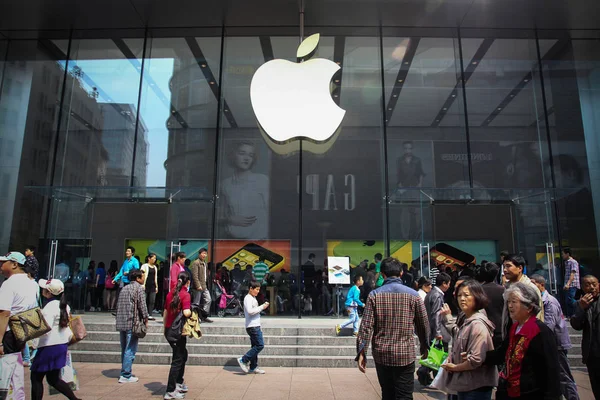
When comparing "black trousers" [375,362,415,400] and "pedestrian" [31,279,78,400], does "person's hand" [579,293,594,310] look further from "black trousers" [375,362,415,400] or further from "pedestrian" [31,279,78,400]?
"pedestrian" [31,279,78,400]

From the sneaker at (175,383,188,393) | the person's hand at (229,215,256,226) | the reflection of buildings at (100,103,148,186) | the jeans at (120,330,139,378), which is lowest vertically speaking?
the sneaker at (175,383,188,393)

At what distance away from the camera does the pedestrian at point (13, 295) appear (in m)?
3.99

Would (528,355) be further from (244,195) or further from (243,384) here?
(244,195)

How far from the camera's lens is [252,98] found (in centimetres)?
1262

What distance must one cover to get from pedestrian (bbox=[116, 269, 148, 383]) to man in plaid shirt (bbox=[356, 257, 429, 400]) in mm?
3876

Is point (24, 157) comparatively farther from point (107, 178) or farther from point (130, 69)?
point (130, 69)

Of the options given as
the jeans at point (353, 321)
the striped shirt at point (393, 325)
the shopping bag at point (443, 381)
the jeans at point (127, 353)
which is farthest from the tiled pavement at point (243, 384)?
the shopping bag at point (443, 381)

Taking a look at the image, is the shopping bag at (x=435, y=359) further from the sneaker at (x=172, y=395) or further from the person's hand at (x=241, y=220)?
the person's hand at (x=241, y=220)

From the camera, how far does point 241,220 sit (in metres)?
11.8

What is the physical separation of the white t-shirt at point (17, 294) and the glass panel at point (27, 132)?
8436mm

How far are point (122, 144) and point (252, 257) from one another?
5.18m

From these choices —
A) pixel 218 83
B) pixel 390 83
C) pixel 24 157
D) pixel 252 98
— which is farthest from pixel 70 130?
pixel 390 83

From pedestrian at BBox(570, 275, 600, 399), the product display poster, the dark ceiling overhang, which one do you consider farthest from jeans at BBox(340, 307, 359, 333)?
the dark ceiling overhang

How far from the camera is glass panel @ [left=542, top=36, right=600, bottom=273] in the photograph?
38.4 feet
